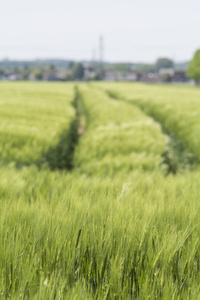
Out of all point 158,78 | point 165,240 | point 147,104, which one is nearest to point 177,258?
point 165,240

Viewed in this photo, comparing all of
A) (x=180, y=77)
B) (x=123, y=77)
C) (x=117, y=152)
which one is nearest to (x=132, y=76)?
(x=123, y=77)

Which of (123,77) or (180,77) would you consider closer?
(180,77)

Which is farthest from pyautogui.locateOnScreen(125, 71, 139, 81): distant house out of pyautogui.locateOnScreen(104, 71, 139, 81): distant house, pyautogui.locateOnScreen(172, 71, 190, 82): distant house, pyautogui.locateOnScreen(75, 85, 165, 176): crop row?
pyautogui.locateOnScreen(75, 85, 165, 176): crop row

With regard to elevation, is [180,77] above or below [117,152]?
above

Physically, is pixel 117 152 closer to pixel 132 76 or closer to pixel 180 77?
pixel 180 77

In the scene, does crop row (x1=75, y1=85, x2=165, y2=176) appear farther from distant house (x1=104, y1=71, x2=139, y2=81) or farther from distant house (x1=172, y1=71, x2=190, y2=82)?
distant house (x1=104, y1=71, x2=139, y2=81)

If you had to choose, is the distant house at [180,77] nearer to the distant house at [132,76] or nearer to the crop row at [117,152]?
the distant house at [132,76]

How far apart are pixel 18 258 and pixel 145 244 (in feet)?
1.64

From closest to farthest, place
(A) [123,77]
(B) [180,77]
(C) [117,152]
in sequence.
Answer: (C) [117,152] → (B) [180,77] → (A) [123,77]

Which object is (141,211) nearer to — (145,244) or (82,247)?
(145,244)

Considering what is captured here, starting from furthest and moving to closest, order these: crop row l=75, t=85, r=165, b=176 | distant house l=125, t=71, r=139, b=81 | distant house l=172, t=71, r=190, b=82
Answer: distant house l=125, t=71, r=139, b=81 < distant house l=172, t=71, r=190, b=82 < crop row l=75, t=85, r=165, b=176

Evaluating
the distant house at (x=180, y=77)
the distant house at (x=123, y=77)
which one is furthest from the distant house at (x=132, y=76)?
the distant house at (x=180, y=77)

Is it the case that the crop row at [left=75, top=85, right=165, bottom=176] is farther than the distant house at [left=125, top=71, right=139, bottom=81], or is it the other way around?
the distant house at [left=125, top=71, right=139, bottom=81]

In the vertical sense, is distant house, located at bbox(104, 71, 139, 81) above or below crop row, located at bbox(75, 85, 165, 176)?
above
